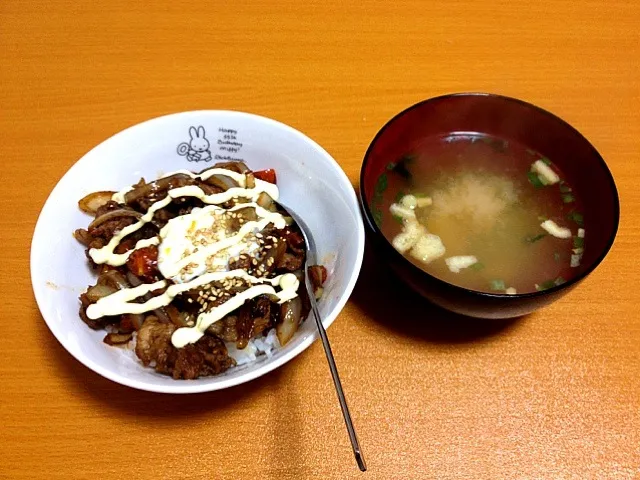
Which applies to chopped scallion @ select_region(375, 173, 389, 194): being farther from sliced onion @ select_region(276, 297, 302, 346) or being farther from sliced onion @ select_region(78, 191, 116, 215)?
sliced onion @ select_region(78, 191, 116, 215)

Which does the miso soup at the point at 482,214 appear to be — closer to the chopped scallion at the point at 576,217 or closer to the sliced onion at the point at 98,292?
the chopped scallion at the point at 576,217

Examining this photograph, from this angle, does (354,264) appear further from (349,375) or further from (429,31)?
(429,31)

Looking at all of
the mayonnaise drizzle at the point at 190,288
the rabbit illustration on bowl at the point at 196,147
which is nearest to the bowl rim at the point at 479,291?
the mayonnaise drizzle at the point at 190,288

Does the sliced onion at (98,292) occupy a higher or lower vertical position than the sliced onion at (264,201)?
lower

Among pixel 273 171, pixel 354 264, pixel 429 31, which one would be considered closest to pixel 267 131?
pixel 273 171

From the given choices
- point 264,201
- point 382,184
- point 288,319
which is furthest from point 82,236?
point 382,184
